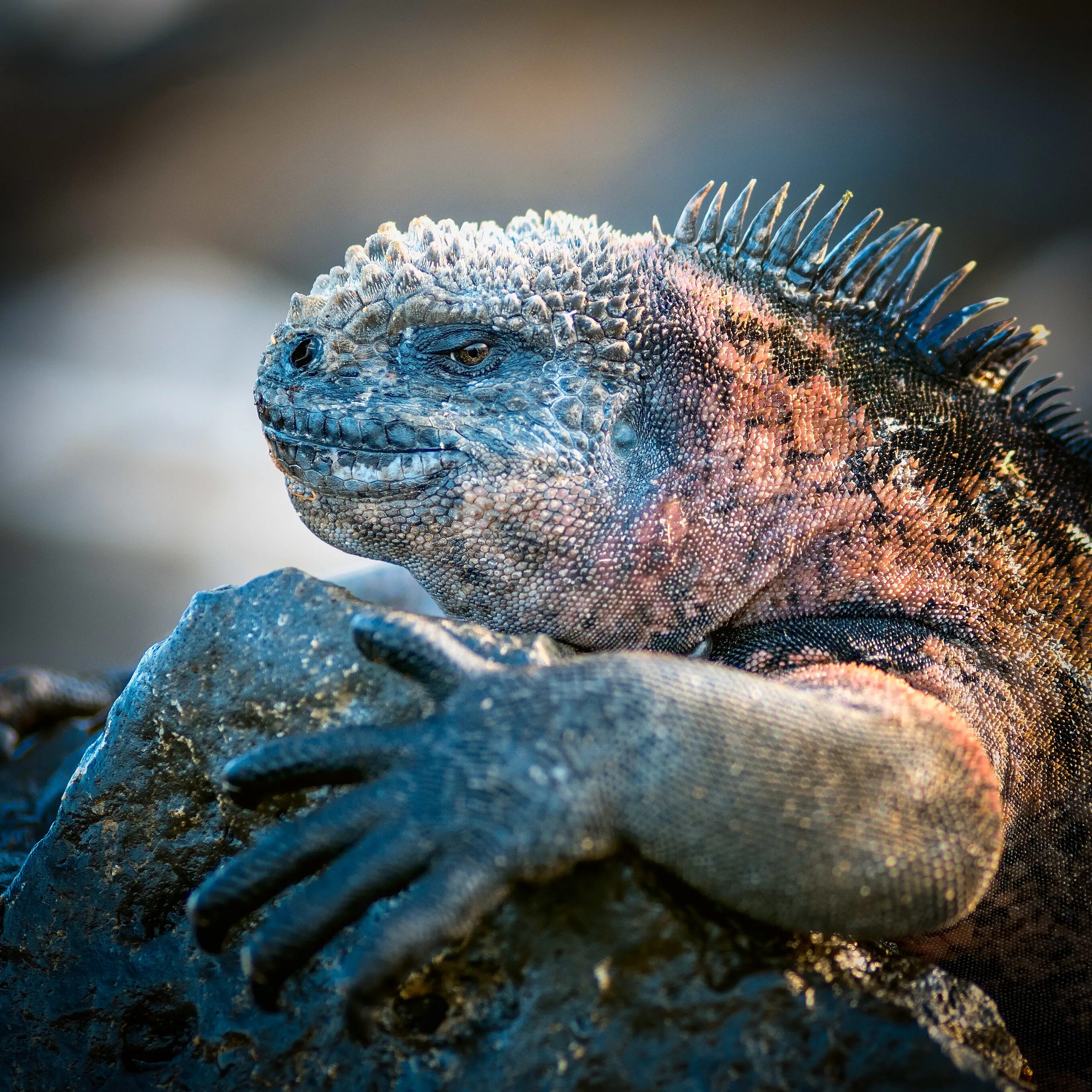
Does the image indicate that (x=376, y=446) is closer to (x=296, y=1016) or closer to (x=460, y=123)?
(x=296, y=1016)

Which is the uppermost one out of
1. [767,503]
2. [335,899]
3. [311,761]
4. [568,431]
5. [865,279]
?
[865,279]

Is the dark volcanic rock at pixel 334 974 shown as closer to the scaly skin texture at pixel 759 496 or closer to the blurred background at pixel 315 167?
the scaly skin texture at pixel 759 496

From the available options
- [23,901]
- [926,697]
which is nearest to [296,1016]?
[23,901]

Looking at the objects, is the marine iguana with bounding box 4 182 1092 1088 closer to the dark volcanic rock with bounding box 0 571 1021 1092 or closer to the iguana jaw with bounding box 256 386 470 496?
the iguana jaw with bounding box 256 386 470 496

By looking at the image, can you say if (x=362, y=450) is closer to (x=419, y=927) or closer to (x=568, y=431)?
(x=568, y=431)

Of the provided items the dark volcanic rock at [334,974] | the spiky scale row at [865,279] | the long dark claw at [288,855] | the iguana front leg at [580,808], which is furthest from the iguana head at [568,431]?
the long dark claw at [288,855]

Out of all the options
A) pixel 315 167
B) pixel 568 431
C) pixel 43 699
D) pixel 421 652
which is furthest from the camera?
pixel 315 167

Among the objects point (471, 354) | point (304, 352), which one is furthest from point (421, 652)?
point (304, 352)
